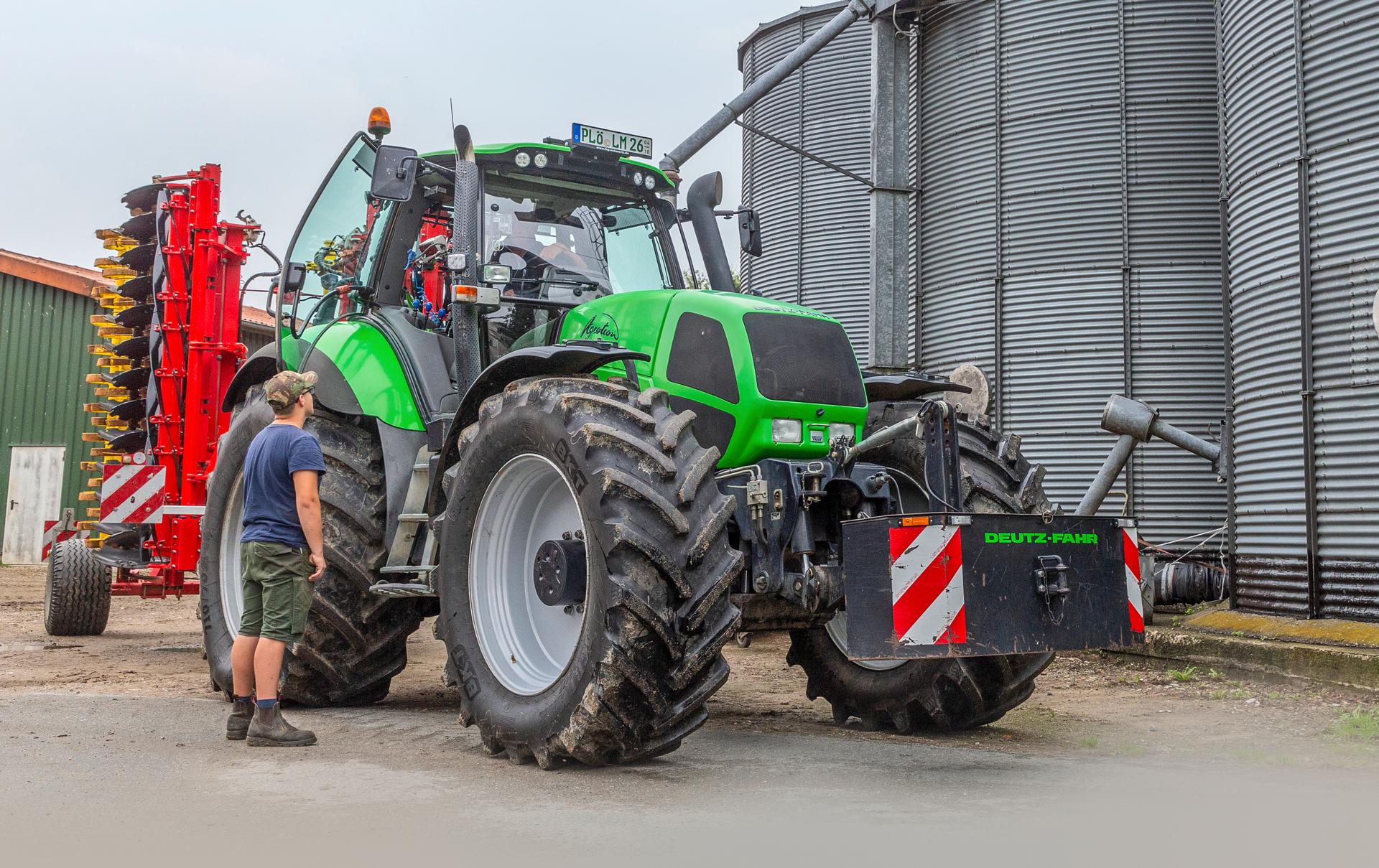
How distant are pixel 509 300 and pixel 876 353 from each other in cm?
737

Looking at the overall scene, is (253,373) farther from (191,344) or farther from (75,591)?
(75,591)

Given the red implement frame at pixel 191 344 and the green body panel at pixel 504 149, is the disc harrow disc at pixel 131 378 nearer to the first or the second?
the red implement frame at pixel 191 344

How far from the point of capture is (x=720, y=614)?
4.95m

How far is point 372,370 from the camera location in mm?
7047

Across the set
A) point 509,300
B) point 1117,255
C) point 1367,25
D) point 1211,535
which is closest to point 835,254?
point 1117,255

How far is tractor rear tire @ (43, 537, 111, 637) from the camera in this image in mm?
11000

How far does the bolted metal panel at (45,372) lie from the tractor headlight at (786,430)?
19.7m

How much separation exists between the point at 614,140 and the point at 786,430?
2.26 m

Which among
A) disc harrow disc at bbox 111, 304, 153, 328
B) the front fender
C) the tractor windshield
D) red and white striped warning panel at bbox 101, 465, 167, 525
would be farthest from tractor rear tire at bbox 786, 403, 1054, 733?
disc harrow disc at bbox 111, 304, 153, 328

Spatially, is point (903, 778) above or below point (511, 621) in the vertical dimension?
below

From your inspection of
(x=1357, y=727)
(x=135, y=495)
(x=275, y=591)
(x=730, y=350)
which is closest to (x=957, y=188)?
(x=1357, y=727)

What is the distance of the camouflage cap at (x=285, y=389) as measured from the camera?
6199 mm

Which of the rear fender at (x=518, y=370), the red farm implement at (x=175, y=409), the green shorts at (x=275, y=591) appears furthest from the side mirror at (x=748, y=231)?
the red farm implement at (x=175, y=409)

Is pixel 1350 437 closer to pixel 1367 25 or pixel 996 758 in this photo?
pixel 1367 25
